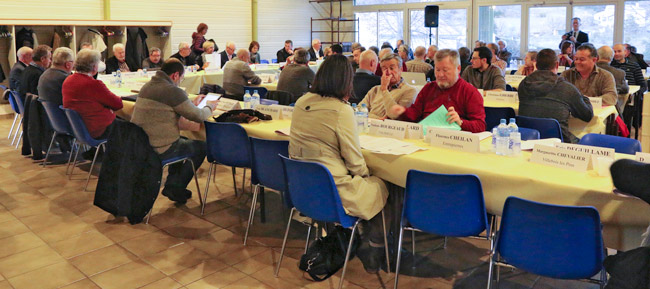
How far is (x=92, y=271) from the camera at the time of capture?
344 cm

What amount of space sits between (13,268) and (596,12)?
40.8 feet

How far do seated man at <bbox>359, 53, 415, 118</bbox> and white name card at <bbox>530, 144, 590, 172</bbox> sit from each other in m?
1.58

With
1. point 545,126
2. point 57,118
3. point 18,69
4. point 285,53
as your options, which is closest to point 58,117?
point 57,118

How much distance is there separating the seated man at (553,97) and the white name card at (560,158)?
1.67m

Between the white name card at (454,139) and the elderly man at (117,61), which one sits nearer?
the white name card at (454,139)

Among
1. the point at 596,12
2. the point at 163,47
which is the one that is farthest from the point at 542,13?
the point at 163,47

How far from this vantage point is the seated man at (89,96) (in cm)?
502

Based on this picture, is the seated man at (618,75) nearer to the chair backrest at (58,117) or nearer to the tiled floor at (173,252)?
the tiled floor at (173,252)

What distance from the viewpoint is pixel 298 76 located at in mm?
6973

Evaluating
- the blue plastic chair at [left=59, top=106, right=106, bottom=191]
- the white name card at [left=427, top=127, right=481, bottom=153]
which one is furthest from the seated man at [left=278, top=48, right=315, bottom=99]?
the white name card at [left=427, top=127, right=481, bottom=153]

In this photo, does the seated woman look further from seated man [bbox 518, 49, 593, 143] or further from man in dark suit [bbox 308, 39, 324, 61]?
man in dark suit [bbox 308, 39, 324, 61]

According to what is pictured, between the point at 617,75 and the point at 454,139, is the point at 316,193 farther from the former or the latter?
the point at 617,75

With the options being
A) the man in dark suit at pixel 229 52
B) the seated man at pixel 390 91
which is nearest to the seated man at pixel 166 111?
Result: the seated man at pixel 390 91

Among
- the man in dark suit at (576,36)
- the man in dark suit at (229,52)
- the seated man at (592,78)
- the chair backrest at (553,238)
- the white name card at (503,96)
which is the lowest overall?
the chair backrest at (553,238)
